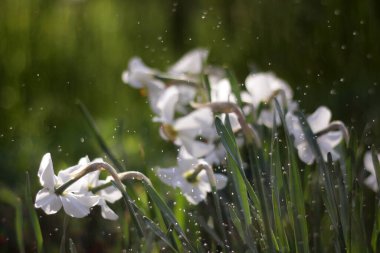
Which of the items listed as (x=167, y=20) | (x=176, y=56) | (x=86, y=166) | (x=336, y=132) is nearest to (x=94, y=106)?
(x=176, y=56)

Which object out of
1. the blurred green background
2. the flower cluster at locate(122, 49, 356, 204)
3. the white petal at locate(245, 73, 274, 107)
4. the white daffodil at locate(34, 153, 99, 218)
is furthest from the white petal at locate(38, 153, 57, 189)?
the blurred green background

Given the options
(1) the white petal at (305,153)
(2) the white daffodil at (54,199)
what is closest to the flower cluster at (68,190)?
(2) the white daffodil at (54,199)

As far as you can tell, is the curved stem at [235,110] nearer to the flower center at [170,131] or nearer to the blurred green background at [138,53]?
the flower center at [170,131]

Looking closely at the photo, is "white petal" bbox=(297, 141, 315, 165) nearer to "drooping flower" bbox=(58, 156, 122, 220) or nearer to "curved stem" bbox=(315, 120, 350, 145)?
"curved stem" bbox=(315, 120, 350, 145)

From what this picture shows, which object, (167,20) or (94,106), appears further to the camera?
(167,20)

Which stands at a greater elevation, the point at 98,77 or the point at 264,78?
the point at 98,77

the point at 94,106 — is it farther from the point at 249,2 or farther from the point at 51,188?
the point at 51,188

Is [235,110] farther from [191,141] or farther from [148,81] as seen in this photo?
[148,81]
